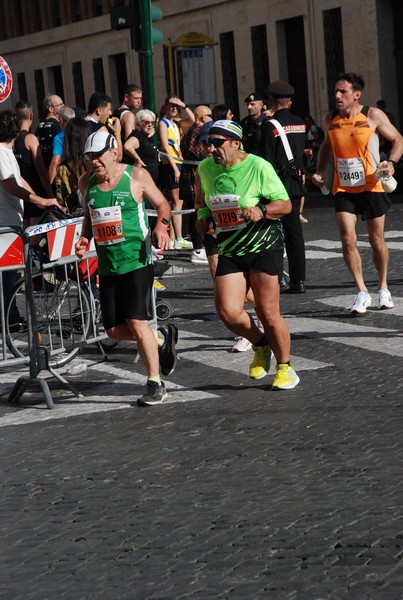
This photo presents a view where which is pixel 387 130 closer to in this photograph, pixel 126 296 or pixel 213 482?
pixel 126 296

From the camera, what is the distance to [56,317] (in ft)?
31.6

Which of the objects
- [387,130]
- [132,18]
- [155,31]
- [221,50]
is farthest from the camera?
[221,50]

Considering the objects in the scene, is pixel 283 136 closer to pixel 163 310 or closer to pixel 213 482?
pixel 163 310

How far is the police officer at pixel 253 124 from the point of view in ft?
46.4

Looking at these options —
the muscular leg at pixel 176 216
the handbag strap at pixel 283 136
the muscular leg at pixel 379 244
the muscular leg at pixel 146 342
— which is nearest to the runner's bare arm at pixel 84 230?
the muscular leg at pixel 146 342

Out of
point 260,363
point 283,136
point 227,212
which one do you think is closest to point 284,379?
point 260,363

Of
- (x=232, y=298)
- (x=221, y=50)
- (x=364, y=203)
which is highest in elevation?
(x=221, y=50)

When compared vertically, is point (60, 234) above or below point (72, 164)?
below

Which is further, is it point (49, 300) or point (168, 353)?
point (49, 300)

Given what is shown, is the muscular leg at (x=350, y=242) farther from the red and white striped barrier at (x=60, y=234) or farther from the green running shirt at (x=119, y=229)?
the green running shirt at (x=119, y=229)

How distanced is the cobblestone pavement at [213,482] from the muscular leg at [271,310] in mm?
274

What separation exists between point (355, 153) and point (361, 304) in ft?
3.98

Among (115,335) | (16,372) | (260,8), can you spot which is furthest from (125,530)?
(260,8)

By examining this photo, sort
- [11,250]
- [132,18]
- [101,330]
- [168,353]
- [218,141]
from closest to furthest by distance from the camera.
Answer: [218,141] < [168,353] < [11,250] < [101,330] < [132,18]
